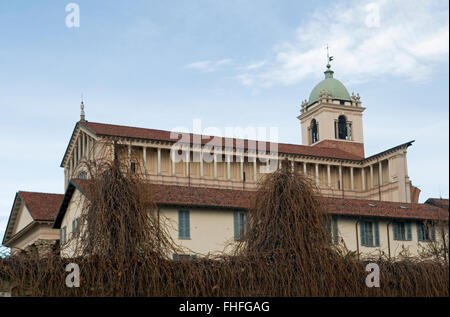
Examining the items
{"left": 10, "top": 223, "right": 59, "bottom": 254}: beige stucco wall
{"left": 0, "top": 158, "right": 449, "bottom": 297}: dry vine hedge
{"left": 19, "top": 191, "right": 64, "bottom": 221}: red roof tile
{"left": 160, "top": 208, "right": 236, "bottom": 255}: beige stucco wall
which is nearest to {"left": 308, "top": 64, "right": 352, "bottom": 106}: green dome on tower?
{"left": 19, "top": 191, "right": 64, "bottom": 221}: red roof tile

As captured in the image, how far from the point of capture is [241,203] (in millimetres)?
43875

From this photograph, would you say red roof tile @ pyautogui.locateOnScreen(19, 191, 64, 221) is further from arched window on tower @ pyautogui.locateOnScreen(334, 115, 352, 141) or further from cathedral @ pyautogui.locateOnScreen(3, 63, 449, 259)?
arched window on tower @ pyautogui.locateOnScreen(334, 115, 352, 141)

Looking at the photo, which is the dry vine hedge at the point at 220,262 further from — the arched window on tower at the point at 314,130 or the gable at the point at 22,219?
the arched window on tower at the point at 314,130

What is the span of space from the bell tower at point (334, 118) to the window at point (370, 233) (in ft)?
147

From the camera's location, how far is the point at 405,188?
76.8 meters

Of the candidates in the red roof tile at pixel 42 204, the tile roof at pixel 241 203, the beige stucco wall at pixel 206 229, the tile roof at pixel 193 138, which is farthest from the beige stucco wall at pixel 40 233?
the tile roof at pixel 193 138

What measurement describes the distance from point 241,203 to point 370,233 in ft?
28.5

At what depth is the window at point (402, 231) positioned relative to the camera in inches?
1850

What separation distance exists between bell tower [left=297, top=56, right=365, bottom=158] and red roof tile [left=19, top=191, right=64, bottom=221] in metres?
42.3
